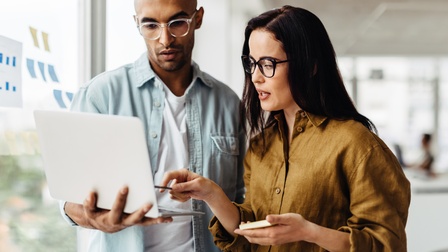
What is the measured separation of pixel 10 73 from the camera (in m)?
1.53

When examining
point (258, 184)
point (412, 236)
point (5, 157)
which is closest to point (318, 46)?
point (258, 184)

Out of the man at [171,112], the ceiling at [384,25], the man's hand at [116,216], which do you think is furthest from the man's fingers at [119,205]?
the ceiling at [384,25]

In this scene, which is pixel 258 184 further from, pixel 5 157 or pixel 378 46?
pixel 378 46

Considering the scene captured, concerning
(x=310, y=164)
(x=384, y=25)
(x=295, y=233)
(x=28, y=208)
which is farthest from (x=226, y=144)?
(x=384, y=25)

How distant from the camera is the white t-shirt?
1616 mm

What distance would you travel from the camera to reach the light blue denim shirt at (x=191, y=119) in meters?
1.63

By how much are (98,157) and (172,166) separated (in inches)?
16.7

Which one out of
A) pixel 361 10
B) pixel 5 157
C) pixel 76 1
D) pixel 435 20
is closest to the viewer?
pixel 5 157

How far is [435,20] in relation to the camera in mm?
8250

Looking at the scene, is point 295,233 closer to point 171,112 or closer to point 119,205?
point 119,205

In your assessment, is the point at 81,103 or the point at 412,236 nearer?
the point at 81,103

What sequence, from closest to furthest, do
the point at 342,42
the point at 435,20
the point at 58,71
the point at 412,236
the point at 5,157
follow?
the point at 5,157, the point at 58,71, the point at 412,236, the point at 435,20, the point at 342,42

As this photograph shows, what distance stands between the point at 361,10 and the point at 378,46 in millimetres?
3459

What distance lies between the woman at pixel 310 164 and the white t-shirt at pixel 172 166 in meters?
0.12
